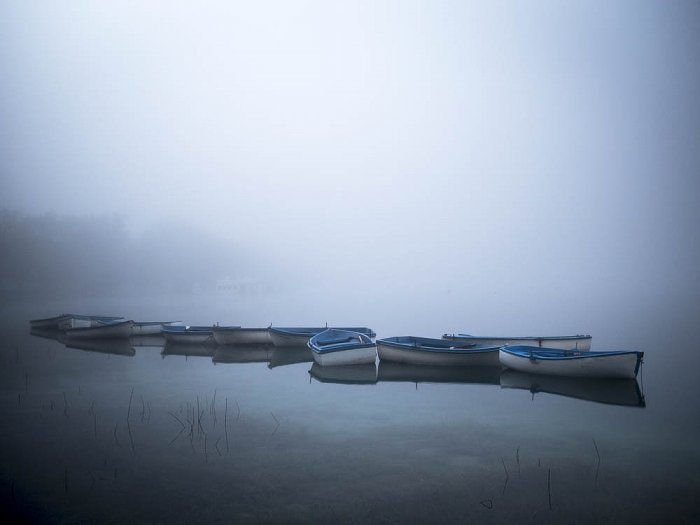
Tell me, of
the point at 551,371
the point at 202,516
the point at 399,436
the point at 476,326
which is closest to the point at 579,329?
the point at 476,326

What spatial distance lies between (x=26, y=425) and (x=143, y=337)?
22167 millimetres

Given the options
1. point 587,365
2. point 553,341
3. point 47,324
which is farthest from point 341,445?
point 47,324

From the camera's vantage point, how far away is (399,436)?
14398 mm

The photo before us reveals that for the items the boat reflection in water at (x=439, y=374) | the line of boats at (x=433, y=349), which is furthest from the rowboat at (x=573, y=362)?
the boat reflection in water at (x=439, y=374)

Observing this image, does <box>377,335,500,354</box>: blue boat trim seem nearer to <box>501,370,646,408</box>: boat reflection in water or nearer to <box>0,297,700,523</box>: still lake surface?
<box>0,297,700,523</box>: still lake surface

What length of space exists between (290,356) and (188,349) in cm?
851

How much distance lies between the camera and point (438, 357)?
24.2 m

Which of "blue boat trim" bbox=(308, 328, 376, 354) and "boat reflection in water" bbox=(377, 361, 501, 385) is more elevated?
"blue boat trim" bbox=(308, 328, 376, 354)

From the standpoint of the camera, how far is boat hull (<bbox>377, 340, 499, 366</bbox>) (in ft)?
78.4

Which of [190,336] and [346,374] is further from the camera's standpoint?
[190,336]

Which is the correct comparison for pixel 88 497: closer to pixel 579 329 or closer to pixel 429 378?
pixel 429 378

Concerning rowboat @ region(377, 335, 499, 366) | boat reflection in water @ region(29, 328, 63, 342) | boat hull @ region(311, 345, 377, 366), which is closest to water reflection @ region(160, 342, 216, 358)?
boat hull @ region(311, 345, 377, 366)

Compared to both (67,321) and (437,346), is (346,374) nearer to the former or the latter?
(437,346)

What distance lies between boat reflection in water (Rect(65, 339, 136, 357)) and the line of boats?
0.43 m
